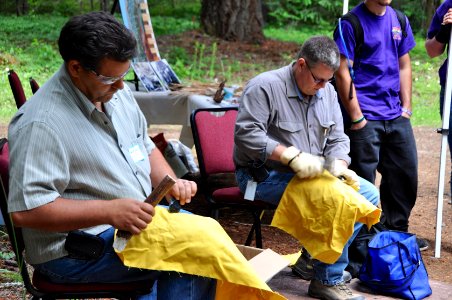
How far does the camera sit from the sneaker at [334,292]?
13.5 feet

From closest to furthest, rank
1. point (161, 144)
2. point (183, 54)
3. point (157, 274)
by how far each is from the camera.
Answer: point (157, 274) → point (161, 144) → point (183, 54)

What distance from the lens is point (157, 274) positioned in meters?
2.94

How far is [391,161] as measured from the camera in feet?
17.2

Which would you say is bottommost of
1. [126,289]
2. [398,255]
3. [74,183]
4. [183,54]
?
[183,54]

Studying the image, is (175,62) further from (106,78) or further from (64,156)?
(64,156)

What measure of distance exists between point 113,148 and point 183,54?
10949 mm

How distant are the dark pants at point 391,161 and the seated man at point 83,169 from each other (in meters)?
2.24

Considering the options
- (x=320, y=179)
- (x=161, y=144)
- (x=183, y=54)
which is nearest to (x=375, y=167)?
(x=320, y=179)

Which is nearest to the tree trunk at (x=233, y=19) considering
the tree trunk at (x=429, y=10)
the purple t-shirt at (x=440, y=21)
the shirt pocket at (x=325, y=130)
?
the tree trunk at (x=429, y=10)

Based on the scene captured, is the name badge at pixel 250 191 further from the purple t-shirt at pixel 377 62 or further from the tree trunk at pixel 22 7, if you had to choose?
the tree trunk at pixel 22 7

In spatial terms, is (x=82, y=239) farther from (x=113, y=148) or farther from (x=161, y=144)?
(x=161, y=144)

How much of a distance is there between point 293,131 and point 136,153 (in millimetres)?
1309

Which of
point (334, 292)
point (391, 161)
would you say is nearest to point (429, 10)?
point (391, 161)

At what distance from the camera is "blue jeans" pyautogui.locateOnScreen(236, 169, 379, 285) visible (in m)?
4.12
